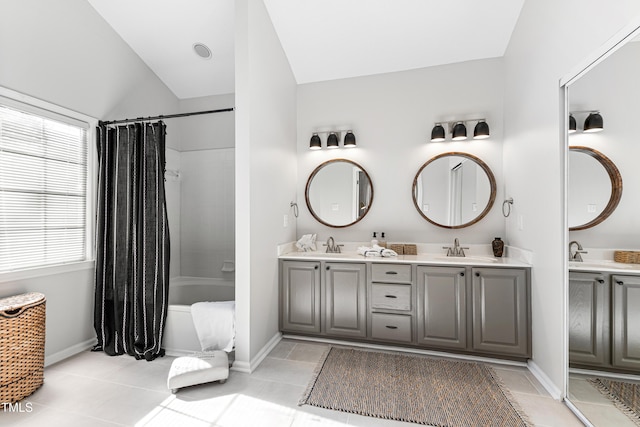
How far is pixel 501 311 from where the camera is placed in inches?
97.3

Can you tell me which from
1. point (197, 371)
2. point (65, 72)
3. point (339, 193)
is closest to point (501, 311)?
point (339, 193)

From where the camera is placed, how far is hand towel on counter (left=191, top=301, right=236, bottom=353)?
7.99 ft

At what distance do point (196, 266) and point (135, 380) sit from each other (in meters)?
1.46

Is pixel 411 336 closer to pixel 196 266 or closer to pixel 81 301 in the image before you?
pixel 196 266

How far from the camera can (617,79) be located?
148 cm

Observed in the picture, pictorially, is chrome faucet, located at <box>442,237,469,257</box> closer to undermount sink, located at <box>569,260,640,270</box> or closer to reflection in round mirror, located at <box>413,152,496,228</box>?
reflection in round mirror, located at <box>413,152,496,228</box>

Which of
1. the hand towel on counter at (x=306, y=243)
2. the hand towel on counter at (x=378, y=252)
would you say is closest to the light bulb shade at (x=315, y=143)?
the hand towel on counter at (x=306, y=243)

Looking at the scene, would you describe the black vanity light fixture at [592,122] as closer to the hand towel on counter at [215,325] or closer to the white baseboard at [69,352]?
the hand towel on counter at [215,325]

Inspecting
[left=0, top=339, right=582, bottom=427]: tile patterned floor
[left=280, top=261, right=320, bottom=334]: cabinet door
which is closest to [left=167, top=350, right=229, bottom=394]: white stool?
[left=0, top=339, right=582, bottom=427]: tile patterned floor

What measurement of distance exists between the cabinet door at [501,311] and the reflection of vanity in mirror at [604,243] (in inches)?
21.5

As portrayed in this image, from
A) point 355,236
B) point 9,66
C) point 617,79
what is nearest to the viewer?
point 617,79

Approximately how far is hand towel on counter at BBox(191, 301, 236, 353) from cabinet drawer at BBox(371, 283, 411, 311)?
50.0 inches

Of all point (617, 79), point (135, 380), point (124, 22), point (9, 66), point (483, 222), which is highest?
point (124, 22)

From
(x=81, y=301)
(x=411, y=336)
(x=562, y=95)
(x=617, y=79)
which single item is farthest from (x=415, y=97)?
(x=81, y=301)
